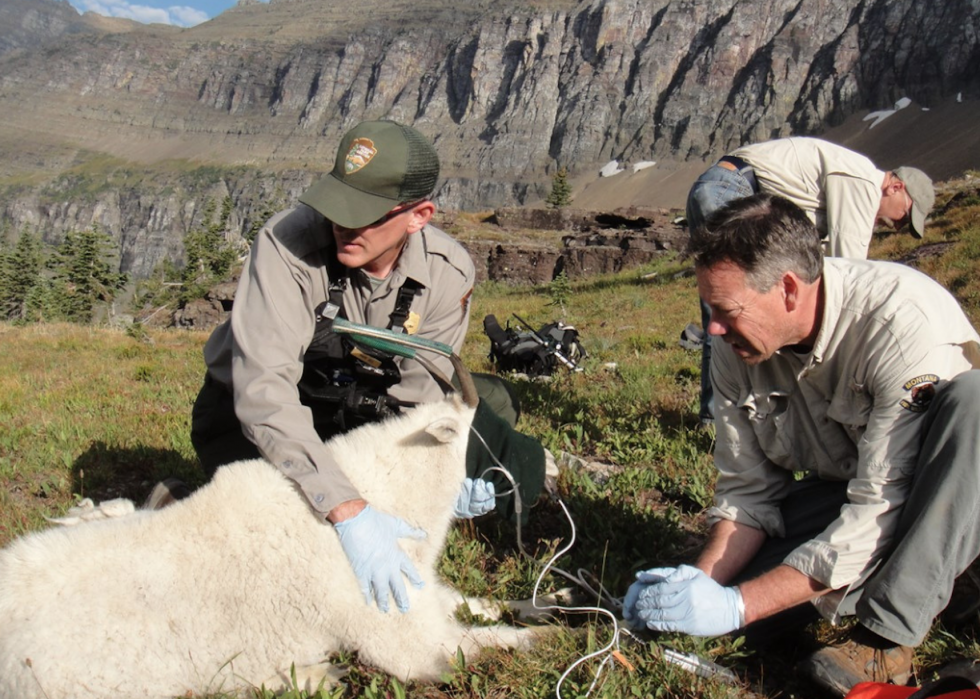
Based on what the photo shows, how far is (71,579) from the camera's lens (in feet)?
8.01

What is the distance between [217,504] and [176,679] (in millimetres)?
619

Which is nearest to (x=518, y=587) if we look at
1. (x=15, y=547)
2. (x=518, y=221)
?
(x=15, y=547)

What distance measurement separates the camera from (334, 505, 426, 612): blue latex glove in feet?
8.39

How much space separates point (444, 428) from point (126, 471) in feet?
10.1

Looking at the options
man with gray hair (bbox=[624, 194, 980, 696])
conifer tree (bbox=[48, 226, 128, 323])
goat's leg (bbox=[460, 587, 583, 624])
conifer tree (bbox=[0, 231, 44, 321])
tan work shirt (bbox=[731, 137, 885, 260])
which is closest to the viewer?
man with gray hair (bbox=[624, 194, 980, 696])

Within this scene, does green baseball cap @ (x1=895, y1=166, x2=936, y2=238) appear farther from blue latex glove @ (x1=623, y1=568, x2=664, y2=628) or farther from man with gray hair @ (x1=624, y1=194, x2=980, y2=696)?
blue latex glove @ (x1=623, y1=568, x2=664, y2=628)

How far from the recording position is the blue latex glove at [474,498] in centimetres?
315

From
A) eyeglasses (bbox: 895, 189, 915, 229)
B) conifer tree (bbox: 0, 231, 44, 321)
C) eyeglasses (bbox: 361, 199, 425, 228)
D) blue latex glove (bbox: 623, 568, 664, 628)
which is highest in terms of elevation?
eyeglasses (bbox: 361, 199, 425, 228)

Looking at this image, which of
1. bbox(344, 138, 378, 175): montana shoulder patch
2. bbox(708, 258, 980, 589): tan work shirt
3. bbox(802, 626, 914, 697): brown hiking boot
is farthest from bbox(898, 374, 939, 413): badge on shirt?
bbox(344, 138, 378, 175): montana shoulder patch

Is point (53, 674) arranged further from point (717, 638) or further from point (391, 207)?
point (717, 638)

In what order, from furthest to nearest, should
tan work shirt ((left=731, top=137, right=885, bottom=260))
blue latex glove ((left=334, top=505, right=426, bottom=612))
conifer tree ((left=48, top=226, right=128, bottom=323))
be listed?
1. conifer tree ((left=48, top=226, right=128, bottom=323))
2. tan work shirt ((left=731, top=137, right=885, bottom=260))
3. blue latex glove ((left=334, top=505, right=426, bottom=612))

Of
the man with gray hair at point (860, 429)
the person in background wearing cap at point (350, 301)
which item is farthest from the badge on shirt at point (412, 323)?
the man with gray hair at point (860, 429)

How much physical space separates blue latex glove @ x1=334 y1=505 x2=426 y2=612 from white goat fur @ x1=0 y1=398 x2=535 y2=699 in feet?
0.24

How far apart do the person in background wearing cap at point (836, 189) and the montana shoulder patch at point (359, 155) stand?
183 cm
